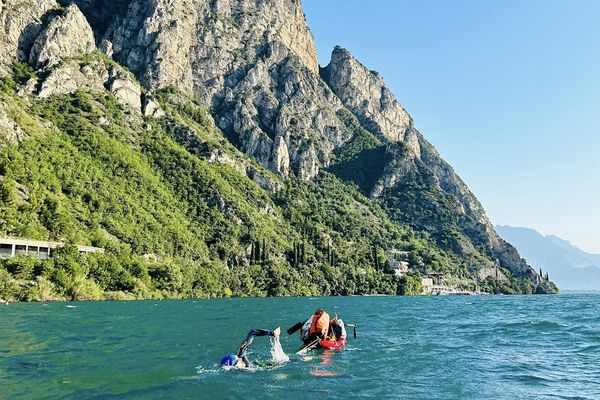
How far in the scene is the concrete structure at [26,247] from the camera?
92.9 m

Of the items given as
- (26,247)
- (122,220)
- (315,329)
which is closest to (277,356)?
(315,329)

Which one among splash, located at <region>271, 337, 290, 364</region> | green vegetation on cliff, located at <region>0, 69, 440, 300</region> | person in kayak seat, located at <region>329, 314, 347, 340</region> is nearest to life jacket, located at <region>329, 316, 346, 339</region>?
person in kayak seat, located at <region>329, 314, 347, 340</region>

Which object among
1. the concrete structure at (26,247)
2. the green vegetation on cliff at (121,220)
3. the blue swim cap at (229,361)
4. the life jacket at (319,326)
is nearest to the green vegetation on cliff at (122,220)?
the green vegetation on cliff at (121,220)

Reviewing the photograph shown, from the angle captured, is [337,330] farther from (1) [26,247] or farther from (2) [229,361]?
(1) [26,247]

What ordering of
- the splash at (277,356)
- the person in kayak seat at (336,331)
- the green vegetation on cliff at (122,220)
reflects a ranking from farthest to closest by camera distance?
the green vegetation on cliff at (122,220) → the person in kayak seat at (336,331) → the splash at (277,356)

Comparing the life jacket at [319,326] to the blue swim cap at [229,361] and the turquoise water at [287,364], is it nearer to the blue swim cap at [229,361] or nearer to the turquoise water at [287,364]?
the turquoise water at [287,364]

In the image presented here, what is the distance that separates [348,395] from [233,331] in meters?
26.0

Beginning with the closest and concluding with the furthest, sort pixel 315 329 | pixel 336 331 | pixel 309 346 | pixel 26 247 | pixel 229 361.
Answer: pixel 229 361, pixel 309 346, pixel 315 329, pixel 336 331, pixel 26 247

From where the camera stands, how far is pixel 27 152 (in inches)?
5251

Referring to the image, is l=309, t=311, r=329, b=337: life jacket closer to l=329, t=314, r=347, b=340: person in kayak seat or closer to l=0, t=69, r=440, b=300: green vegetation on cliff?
l=329, t=314, r=347, b=340: person in kayak seat

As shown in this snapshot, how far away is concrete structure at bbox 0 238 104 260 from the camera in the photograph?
305 feet

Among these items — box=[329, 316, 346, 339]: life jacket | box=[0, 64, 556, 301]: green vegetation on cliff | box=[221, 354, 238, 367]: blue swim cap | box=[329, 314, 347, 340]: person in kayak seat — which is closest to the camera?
box=[221, 354, 238, 367]: blue swim cap

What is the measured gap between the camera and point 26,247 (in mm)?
96688

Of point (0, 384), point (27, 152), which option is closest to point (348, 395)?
point (0, 384)
